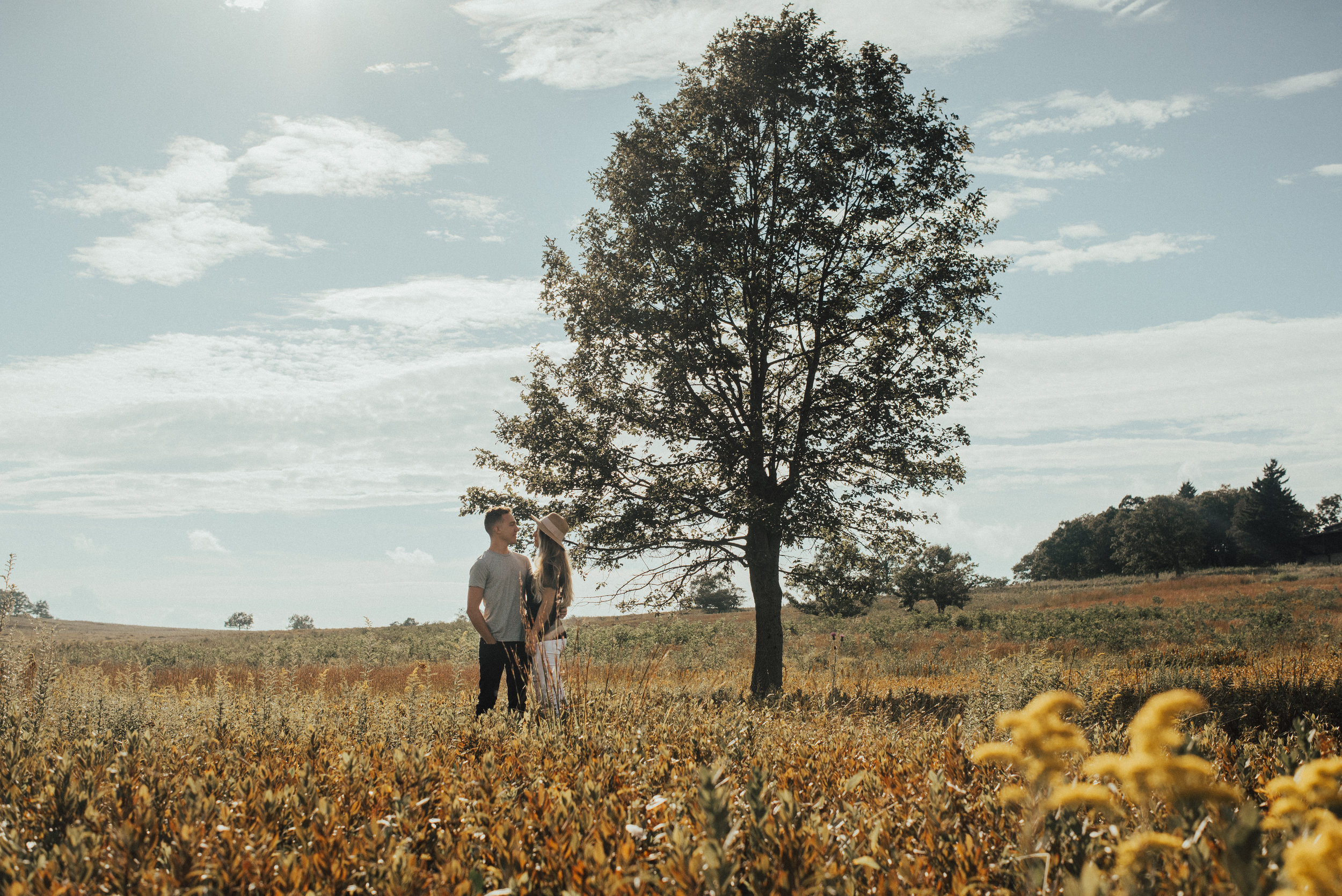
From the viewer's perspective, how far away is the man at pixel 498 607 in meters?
6.97

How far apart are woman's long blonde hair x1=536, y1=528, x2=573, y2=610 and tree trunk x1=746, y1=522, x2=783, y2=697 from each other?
5.63m

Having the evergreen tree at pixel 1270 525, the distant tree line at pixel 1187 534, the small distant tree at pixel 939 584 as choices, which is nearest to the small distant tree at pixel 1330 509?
the distant tree line at pixel 1187 534

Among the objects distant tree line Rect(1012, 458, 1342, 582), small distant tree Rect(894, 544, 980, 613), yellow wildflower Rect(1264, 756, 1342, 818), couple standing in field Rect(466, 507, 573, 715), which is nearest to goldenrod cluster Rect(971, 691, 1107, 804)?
yellow wildflower Rect(1264, 756, 1342, 818)

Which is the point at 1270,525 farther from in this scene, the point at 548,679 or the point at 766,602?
the point at 548,679

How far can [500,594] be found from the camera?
23.8 feet

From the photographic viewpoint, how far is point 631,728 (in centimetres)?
488

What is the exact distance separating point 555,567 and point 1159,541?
81.4 meters

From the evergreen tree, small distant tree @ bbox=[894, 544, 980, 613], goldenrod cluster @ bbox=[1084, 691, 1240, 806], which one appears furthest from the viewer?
the evergreen tree

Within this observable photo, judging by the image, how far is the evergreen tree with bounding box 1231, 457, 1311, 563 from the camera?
79438mm

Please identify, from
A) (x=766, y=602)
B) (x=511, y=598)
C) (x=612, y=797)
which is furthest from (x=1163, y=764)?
(x=766, y=602)

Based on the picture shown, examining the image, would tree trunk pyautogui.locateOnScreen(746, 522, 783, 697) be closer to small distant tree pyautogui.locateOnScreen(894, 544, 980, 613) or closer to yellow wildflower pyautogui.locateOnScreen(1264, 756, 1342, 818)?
yellow wildflower pyautogui.locateOnScreen(1264, 756, 1342, 818)

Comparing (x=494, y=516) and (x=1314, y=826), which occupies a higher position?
(x=494, y=516)

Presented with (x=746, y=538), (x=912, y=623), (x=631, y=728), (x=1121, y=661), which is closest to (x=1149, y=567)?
(x=912, y=623)

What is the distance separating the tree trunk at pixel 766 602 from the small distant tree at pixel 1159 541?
71764 millimetres
